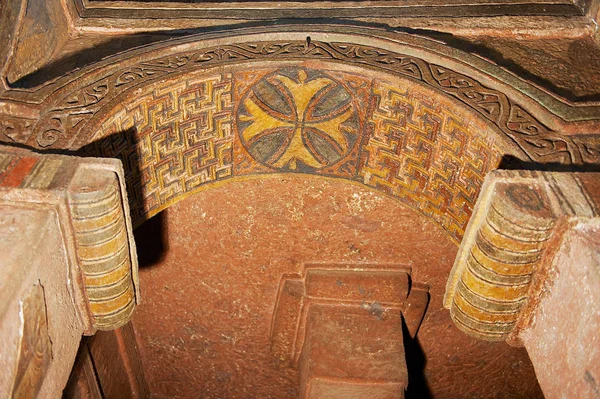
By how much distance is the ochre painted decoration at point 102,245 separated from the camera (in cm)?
338

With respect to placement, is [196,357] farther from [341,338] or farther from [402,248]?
[402,248]

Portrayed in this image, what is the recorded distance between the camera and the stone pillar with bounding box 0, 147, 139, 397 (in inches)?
120

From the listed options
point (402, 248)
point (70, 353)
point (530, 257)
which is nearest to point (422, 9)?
point (402, 248)

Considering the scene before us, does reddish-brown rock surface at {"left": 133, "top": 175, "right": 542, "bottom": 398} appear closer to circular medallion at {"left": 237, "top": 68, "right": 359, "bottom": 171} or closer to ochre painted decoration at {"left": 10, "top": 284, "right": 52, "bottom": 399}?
circular medallion at {"left": 237, "top": 68, "right": 359, "bottom": 171}

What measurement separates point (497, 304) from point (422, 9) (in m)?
1.87

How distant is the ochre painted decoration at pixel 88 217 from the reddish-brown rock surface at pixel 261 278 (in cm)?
152

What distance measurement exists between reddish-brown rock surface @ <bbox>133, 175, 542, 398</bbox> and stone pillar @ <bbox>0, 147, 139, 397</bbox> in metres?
1.56

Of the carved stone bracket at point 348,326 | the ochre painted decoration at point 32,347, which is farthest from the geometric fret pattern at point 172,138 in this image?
the carved stone bracket at point 348,326

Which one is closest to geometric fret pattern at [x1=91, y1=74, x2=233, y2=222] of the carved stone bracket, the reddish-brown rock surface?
the reddish-brown rock surface

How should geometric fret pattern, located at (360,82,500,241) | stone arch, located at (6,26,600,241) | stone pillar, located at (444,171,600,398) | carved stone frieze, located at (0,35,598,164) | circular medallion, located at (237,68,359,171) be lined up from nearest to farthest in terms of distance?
stone pillar, located at (444,171,600,398) → carved stone frieze, located at (0,35,598,164) → stone arch, located at (6,26,600,241) → geometric fret pattern, located at (360,82,500,241) → circular medallion, located at (237,68,359,171)

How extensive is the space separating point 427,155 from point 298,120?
682mm

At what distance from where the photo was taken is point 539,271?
351 centimetres

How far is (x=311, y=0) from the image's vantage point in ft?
16.2

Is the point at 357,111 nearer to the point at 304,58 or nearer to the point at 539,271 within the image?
the point at 304,58
